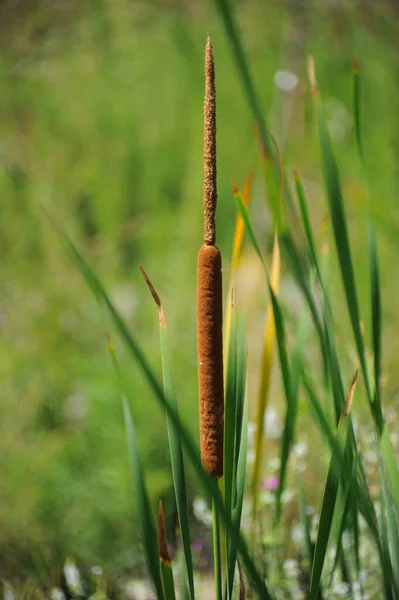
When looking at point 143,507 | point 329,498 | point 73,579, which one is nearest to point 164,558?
point 143,507

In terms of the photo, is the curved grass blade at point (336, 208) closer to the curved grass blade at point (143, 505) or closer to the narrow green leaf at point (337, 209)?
the narrow green leaf at point (337, 209)

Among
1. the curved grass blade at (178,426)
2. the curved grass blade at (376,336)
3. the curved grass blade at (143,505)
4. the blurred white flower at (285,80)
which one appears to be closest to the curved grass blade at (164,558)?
the curved grass blade at (143,505)

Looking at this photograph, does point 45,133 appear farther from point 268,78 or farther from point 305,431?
point 305,431

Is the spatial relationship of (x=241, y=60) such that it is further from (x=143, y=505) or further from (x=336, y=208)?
(x=143, y=505)

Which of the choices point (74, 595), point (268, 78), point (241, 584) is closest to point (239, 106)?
point (268, 78)

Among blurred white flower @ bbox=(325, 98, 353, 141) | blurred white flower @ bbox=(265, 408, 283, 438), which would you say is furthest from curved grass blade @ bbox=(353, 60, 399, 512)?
blurred white flower @ bbox=(325, 98, 353, 141)

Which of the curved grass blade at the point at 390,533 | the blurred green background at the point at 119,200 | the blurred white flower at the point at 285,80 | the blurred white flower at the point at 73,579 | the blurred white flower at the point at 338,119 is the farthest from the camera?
the blurred white flower at the point at 338,119
